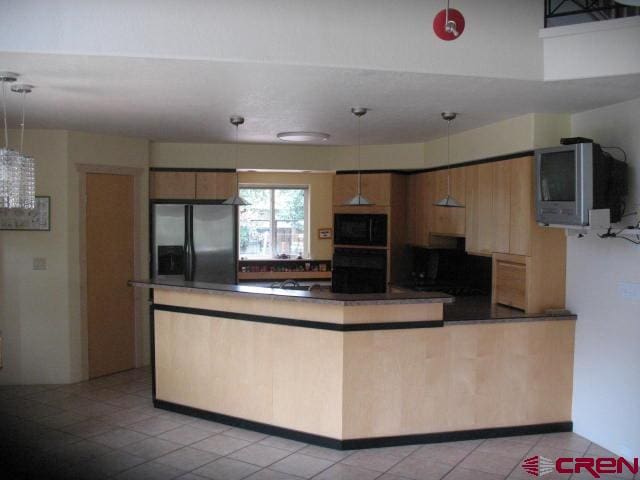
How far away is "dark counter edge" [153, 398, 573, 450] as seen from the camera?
396 cm

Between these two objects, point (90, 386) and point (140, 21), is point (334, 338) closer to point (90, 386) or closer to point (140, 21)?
point (140, 21)

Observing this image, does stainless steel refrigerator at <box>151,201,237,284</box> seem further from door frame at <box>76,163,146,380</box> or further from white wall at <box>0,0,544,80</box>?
white wall at <box>0,0,544,80</box>

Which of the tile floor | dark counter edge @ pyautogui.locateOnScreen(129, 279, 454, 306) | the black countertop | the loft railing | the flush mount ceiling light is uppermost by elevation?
the loft railing

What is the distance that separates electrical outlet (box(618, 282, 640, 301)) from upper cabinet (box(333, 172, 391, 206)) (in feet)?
8.82

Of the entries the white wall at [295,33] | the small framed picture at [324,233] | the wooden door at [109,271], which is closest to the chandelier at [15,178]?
the white wall at [295,33]

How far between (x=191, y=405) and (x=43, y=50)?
9.22 feet

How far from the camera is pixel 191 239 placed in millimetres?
6160

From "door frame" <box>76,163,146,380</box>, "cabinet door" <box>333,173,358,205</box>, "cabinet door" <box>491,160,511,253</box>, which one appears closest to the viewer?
"cabinet door" <box>491,160,511,253</box>

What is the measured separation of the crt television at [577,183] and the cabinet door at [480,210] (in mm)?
861

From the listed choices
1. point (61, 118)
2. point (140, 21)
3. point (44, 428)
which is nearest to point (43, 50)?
point (140, 21)

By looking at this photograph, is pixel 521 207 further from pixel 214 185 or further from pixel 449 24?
pixel 214 185

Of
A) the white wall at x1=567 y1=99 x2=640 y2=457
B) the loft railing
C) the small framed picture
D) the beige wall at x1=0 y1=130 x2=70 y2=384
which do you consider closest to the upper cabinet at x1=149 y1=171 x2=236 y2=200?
the beige wall at x1=0 y1=130 x2=70 y2=384

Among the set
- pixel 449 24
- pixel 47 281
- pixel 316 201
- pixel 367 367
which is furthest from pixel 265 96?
pixel 316 201

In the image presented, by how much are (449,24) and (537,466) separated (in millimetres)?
2730
